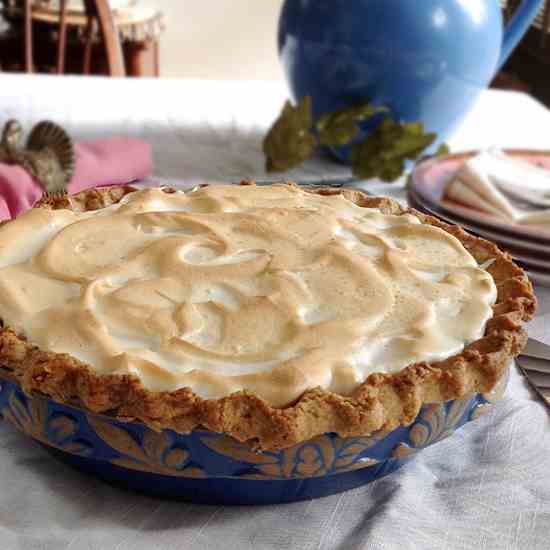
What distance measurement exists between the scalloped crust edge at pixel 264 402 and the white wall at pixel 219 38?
13.3ft

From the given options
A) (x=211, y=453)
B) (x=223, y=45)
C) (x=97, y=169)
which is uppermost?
(x=211, y=453)

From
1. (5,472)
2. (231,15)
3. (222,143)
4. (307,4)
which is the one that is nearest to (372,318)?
(5,472)

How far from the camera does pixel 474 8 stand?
1.46 meters

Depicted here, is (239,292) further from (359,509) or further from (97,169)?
(97,169)

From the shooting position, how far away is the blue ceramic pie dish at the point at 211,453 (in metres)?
0.61

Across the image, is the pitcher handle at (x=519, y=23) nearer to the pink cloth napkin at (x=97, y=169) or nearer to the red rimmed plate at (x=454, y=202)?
the red rimmed plate at (x=454, y=202)

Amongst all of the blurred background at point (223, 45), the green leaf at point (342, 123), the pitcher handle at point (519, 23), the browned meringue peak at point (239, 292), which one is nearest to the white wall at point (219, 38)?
the blurred background at point (223, 45)

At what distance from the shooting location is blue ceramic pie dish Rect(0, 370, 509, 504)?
0.61 metres

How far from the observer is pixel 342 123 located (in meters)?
1.48

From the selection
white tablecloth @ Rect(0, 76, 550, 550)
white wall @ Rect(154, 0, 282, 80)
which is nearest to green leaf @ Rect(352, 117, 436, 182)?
white tablecloth @ Rect(0, 76, 550, 550)

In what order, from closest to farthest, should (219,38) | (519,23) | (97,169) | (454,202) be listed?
(454,202) → (97,169) → (519,23) → (219,38)

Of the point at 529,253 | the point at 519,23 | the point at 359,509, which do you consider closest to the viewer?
the point at 359,509

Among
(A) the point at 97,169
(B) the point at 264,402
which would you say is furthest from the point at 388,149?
(B) the point at 264,402

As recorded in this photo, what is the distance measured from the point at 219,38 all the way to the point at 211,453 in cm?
420
